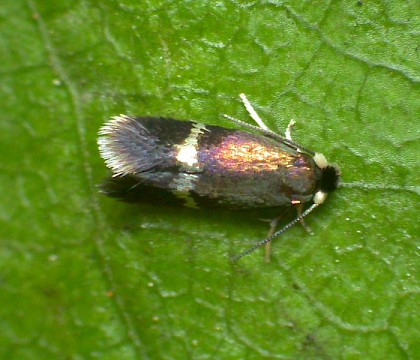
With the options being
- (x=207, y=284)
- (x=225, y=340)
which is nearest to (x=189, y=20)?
(x=207, y=284)

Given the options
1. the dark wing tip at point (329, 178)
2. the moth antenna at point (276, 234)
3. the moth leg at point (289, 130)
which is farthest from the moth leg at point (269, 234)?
the moth leg at point (289, 130)

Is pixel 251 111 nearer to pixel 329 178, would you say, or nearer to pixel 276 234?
pixel 329 178

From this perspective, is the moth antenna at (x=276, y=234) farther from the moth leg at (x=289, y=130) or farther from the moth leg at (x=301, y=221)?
the moth leg at (x=289, y=130)

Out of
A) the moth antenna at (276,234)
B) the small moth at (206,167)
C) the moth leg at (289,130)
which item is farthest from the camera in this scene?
the moth leg at (289,130)

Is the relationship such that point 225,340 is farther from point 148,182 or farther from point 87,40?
point 87,40

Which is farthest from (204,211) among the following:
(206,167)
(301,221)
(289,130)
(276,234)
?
(289,130)

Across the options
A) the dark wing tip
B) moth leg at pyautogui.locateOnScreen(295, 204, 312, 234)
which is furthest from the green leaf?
the dark wing tip

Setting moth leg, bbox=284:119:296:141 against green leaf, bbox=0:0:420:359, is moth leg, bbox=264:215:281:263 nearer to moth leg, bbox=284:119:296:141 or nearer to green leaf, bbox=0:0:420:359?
green leaf, bbox=0:0:420:359
